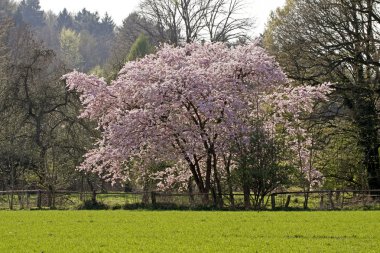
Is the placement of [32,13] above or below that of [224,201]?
above

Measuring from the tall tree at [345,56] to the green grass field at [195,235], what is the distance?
1458cm

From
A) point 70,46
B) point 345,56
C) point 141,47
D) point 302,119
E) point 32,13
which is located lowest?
point 302,119

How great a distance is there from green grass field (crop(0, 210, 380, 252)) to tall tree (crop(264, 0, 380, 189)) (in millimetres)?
14582

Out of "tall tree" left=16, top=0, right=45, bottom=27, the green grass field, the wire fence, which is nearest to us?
the green grass field

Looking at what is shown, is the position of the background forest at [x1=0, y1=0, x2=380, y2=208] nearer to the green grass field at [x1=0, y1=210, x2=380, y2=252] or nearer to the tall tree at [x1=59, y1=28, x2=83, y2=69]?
the green grass field at [x1=0, y1=210, x2=380, y2=252]

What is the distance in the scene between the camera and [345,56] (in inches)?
1451

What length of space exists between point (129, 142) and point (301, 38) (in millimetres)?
12110

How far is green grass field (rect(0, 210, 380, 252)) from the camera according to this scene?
45.8 feet

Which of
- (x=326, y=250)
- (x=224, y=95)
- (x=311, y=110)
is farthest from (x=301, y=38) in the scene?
(x=326, y=250)

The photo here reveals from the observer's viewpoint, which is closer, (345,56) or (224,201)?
(224,201)

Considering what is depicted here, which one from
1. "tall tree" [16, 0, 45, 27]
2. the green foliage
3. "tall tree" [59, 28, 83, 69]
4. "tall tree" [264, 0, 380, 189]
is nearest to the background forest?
"tall tree" [264, 0, 380, 189]

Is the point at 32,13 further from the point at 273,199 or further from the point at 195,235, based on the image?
the point at 195,235

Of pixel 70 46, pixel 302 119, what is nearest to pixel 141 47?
pixel 302 119

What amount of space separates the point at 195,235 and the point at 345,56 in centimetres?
2285
